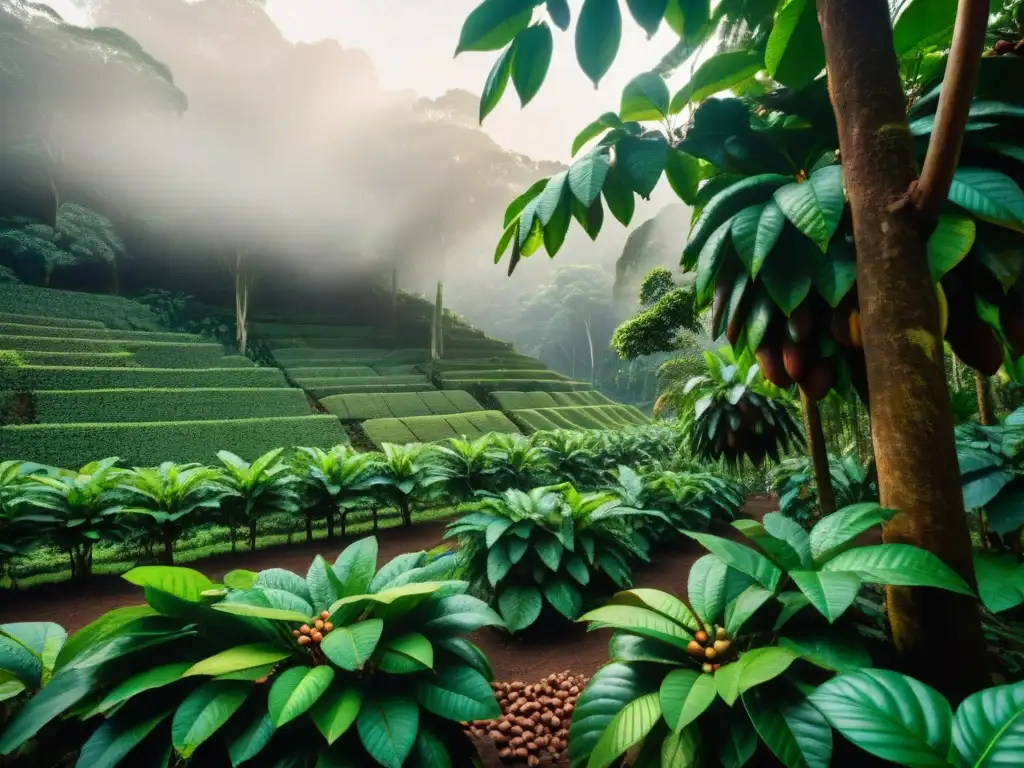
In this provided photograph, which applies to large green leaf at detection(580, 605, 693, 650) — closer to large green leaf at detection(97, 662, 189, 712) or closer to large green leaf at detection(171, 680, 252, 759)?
large green leaf at detection(171, 680, 252, 759)

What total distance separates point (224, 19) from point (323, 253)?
36.7 m

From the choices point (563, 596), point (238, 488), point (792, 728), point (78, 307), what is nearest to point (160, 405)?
point (238, 488)

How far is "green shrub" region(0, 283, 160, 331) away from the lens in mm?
16016

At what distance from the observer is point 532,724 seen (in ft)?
6.43

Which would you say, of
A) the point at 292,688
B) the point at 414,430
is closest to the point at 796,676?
the point at 292,688

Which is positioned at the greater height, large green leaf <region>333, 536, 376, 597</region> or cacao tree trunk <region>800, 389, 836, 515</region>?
cacao tree trunk <region>800, 389, 836, 515</region>

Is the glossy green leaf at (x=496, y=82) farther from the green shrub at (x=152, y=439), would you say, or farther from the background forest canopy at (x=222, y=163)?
the background forest canopy at (x=222, y=163)

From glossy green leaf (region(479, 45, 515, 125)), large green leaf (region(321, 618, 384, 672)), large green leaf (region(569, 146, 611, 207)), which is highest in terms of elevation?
glossy green leaf (region(479, 45, 515, 125))

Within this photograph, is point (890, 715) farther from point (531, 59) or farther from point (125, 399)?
point (125, 399)

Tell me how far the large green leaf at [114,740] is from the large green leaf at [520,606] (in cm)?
194

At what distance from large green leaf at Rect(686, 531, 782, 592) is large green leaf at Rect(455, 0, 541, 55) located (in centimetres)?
107

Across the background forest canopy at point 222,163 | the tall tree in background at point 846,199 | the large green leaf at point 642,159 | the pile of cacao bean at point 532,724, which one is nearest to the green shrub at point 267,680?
the pile of cacao bean at point 532,724

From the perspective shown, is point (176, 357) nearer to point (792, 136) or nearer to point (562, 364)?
point (792, 136)

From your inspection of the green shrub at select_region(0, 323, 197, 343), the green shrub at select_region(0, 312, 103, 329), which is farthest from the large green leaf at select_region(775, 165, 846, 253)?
the green shrub at select_region(0, 312, 103, 329)
